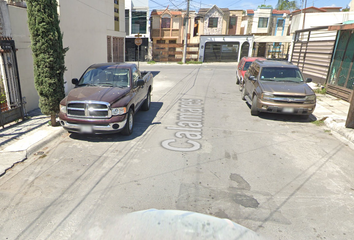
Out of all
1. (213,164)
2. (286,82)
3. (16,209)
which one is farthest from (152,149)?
(286,82)

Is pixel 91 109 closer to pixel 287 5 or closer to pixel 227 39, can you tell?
pixel 227 39

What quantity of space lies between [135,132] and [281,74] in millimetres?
6041

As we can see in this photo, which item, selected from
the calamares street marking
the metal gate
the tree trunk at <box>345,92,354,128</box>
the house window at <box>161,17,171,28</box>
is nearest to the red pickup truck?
the calamares street marking

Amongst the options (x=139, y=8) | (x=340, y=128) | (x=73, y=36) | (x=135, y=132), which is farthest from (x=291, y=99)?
(x=139, y=8)

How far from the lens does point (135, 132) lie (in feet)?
23.6

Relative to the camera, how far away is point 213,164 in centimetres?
532

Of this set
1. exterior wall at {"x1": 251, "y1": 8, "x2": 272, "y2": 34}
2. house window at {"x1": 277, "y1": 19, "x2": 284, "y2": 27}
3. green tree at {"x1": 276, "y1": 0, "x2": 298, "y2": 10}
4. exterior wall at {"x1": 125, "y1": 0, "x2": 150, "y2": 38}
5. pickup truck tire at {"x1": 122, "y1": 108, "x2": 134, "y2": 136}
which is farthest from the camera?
green tree at {"x1": 276, "y1": 0, "x2": 298, "y2": 10}

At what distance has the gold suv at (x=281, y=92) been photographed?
323 inches

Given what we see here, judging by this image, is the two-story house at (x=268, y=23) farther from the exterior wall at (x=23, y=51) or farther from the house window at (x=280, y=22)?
the exterior wall at (x=23, y=51)

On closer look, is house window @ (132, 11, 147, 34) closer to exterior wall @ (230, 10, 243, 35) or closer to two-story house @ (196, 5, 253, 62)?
two-story house @ (196, 5, 253, 62)

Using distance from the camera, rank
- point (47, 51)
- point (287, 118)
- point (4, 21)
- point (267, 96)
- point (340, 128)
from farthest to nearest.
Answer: point (287, 118) → point (267, 96) → point (340, 128) → point (4, 21) → point (47, 51)

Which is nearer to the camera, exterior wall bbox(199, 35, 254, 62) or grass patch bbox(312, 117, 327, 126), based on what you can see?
grass patch bbox(312, 117, 327, 126)

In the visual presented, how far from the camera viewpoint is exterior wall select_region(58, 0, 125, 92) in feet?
34.7

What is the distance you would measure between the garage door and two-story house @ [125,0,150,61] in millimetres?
9374
